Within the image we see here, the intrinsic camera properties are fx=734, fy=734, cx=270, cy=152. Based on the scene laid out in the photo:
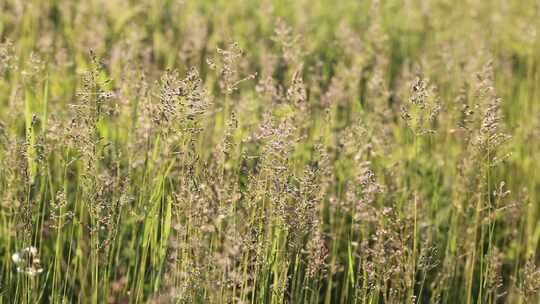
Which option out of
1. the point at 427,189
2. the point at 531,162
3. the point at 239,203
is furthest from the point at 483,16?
the point at 239,203

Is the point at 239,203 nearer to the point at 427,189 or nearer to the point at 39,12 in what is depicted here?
the point at 427,189

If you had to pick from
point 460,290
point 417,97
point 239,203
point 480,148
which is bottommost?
point 460,290

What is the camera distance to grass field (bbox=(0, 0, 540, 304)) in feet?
7.45

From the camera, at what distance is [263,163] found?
7.39 ft

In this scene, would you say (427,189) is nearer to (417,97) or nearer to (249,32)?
(417,97)

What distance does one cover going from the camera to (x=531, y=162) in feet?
12.7

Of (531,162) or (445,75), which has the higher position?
(445,75)

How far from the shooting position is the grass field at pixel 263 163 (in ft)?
7.45

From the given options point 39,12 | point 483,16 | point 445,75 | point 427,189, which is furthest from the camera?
point 483,16

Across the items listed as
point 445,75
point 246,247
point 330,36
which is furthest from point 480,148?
point 330,36

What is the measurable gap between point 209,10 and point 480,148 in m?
3.60

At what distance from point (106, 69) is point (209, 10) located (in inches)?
51.4

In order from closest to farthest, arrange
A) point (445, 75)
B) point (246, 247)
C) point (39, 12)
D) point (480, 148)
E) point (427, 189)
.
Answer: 1. point (246, 247)
2. point (480, 148)
3. point (427, 189)
4. point (445, 75)
5. point (39, 12)

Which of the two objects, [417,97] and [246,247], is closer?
[246,247]
